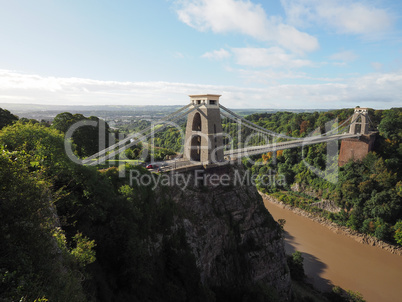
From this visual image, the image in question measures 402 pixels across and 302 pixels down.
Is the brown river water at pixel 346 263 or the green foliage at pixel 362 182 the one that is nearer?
the brown river water at pixel 346 263

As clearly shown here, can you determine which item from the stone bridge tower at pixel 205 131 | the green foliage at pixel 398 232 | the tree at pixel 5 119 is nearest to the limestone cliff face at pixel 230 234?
the stone bridge tower at pixel 205 131

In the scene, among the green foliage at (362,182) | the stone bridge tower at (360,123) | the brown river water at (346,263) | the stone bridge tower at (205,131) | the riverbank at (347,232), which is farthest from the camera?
the stone bridge tower at (360,123)

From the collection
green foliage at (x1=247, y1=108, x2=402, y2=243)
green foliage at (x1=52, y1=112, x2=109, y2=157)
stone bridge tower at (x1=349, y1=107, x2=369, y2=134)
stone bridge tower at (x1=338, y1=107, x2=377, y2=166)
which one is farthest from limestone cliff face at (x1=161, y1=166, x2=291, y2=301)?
stone bridge tower at (x1=349, y1=107, x2=369, y2=134)

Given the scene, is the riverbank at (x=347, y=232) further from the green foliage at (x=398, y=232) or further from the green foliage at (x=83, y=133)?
the green foliage at (x=83, y=133)

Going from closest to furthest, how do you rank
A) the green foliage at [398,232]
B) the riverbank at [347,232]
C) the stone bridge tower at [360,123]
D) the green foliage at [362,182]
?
the green foliage at [398,232] < the riverbank at [347,232] < the green foliage at [362,182] < the stone bridge tower at [360,123]

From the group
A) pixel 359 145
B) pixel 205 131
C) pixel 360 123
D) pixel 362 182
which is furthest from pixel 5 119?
Result: pixel 360 123

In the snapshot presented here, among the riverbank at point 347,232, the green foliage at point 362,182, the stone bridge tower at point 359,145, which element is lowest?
the riverbank at point 347,232

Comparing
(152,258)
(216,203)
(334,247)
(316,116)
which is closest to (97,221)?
(152,258)

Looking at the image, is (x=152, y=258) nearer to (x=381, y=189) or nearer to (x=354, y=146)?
(x=381, y=189)
